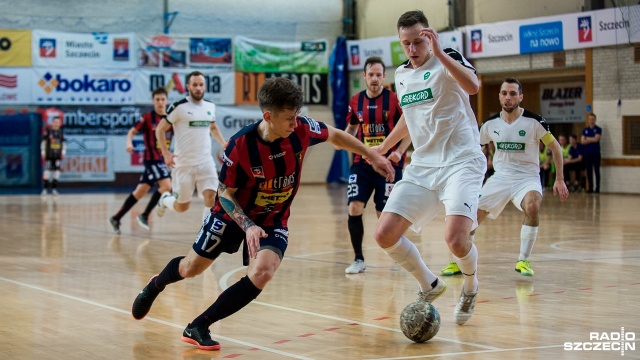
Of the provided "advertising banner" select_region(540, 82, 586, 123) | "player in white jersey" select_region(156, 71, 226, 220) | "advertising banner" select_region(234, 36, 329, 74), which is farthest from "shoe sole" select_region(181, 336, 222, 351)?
"advertising banner" select_region(234, 36, 329, 74)

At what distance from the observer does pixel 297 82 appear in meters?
30.7

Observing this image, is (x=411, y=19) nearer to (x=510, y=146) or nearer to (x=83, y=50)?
(x=510, y=146)

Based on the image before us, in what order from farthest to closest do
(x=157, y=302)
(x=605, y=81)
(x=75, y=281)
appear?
1. (x=605, y=81)
2. (x=75, y=281)
3. (x=157, y=302)

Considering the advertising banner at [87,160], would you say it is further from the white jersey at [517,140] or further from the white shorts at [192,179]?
the white jersey at [517,140]

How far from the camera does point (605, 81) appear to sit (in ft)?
80.2

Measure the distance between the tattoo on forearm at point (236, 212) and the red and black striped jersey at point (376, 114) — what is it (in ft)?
14.0

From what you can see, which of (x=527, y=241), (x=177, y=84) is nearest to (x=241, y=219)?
(x=527, y=241)

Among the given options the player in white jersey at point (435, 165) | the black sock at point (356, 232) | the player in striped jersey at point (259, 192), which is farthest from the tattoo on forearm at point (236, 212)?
the black sock at point (356, 232)

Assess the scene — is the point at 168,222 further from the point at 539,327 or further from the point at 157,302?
the point at 539,327

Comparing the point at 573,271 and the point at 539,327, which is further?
the point at 573,271

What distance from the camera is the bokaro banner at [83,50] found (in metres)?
27.8

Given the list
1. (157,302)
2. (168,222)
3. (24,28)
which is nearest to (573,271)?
(157,302)

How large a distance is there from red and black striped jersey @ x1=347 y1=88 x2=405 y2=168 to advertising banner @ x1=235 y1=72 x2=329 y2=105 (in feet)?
64.4

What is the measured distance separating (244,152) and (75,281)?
4058 millimetres
